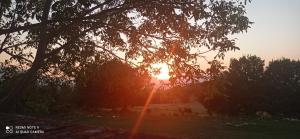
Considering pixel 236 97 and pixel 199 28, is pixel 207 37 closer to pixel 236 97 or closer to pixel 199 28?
pixel 199 28

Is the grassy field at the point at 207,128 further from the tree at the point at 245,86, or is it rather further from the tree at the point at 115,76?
the tree at the point at 245,86

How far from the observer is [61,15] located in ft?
31.2

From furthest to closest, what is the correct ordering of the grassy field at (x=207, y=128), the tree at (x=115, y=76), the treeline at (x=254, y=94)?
the treeline at (x=254, y=94)
the grassy field at (x=207, y=128)
the tree at (x=115, y=76)

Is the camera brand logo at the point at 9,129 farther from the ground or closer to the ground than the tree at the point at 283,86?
closer to the ground

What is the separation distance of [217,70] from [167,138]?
388 centimetres

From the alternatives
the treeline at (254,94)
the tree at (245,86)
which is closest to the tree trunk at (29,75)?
the treeline at (254,94)

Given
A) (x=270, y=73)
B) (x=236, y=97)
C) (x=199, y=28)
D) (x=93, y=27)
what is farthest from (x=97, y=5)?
(x=270, y=73)

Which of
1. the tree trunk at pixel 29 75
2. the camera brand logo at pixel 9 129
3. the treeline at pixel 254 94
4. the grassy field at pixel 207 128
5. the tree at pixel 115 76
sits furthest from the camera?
the treeline at pixel 254 94

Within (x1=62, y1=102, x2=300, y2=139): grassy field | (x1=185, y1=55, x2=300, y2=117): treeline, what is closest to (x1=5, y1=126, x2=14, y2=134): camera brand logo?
(x1=62, y1=102, x2=300, y2=139): grassy field

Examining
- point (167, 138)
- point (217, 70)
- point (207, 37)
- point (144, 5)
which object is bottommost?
point (167, 138)

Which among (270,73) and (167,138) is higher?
(270,73)

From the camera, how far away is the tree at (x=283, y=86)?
7662 cm

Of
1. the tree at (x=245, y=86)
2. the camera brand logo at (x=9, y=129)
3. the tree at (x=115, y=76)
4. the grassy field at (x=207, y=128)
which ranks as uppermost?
the tree at (x=245, y=86)

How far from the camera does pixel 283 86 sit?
80.2 meters
